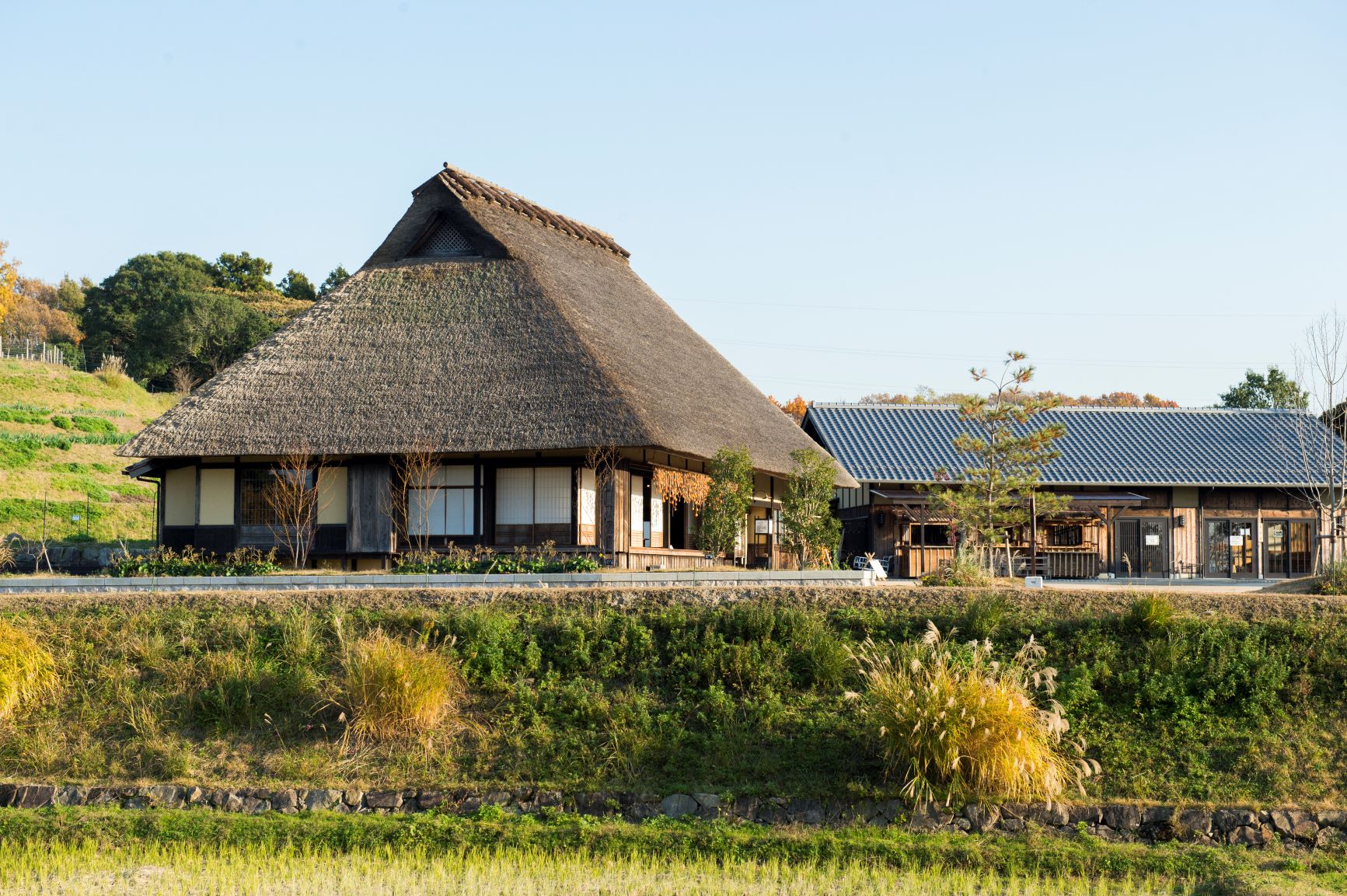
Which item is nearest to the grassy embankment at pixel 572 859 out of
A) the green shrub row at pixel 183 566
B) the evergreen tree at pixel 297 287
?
the green shrub row at pixel 183 566

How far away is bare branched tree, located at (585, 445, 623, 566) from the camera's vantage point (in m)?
21.4

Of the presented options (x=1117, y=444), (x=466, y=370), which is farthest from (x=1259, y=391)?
(x=466, y=370)

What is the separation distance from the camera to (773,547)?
26891 millimetres

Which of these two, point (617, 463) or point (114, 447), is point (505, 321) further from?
point (114, 447)

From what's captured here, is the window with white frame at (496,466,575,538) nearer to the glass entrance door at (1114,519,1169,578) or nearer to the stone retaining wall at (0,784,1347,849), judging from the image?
the stone retaining wall at (0,784,1347,849)

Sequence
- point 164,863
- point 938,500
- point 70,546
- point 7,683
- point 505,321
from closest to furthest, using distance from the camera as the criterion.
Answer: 1. point 164,863
2. point 7,683
3. point 938,500
4. point 505,321
5. point 70,546

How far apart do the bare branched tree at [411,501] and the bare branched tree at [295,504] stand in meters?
1.37

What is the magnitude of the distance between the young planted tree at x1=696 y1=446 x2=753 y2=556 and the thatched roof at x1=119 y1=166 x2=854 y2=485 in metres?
0.66

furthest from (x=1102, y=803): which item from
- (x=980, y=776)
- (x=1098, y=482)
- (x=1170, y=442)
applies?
(x=1170, y=442)

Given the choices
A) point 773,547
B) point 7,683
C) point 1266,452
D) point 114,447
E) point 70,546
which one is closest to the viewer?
point 7,683

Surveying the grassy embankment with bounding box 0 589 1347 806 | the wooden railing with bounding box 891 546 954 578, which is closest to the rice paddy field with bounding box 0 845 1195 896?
the grassy embankment with bounding box 0 589 1347 806

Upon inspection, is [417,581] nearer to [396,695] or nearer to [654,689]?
[396,695]

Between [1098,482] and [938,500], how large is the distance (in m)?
11.1

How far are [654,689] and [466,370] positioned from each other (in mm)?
9622
